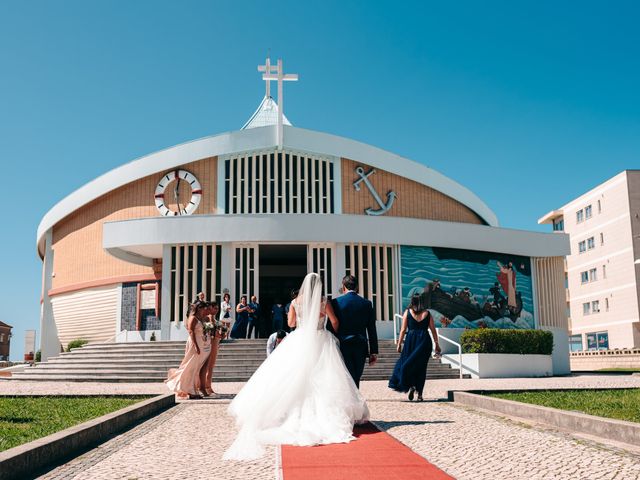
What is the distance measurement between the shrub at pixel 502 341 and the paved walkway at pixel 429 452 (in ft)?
35.8

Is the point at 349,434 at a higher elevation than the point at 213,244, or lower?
lower

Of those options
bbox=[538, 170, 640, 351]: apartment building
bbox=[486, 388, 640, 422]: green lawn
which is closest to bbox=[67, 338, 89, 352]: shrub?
bbox=[486, 388, 640, 422]: green lawn

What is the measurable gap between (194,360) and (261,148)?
619 inches

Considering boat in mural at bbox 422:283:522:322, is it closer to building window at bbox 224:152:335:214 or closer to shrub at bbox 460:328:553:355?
shrub at bbox 460:328:553:355

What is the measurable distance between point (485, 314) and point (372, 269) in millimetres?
4324

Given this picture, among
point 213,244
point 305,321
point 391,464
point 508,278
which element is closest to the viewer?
point 391,464

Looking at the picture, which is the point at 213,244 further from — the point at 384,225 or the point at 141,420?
the point at 141,420

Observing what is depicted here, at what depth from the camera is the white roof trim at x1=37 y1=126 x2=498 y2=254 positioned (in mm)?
27406

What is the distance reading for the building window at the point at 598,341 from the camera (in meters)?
57.6

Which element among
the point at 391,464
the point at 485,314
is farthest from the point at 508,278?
the point at 391,464

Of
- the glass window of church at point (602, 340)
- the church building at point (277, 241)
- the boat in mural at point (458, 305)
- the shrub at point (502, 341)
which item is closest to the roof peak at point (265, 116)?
the church building at point (277, 241)

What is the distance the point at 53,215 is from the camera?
33781mm

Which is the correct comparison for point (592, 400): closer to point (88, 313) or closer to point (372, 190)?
point (372, 190)

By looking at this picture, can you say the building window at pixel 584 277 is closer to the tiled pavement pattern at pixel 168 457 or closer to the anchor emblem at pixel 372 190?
the anchor emblem at pixel 372 190
